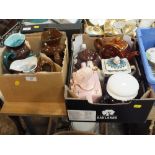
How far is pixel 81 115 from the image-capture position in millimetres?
1048

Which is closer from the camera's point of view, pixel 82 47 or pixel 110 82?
pixel 110 82

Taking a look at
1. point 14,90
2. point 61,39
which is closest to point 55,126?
point 14,90

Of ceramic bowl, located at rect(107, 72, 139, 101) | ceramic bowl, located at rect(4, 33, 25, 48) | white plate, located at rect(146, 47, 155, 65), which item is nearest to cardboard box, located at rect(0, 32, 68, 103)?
ceramic bowl, located at rect(4, 33, 25, 48)

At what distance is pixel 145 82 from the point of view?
3.53 feet

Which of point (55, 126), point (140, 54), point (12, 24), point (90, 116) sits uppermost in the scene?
point (12, 24)

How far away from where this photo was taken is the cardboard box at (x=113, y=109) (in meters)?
0.96

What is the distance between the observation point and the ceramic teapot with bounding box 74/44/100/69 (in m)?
1.17

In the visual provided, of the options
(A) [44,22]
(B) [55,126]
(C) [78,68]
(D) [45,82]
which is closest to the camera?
(D) [45,82]

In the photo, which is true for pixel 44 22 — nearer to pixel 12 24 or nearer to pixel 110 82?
pixel 12 24

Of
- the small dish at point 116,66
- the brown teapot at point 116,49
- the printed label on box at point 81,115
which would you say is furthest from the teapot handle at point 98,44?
the printed label on box at point 81,115

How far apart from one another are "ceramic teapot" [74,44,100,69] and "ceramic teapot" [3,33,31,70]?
273mm

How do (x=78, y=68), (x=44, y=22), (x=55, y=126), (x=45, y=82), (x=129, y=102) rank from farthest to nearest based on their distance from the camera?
1. (x=55, y=126)
2. (x=44, y=22)
3. (x=78, y=68)
4. (x=45, y=82)
5. (x=129, y=102)

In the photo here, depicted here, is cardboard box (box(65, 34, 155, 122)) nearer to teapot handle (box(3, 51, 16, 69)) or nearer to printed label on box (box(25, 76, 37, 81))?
printed label on box (box(25, 76, 37, 81))

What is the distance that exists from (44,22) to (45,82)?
0.52 m
